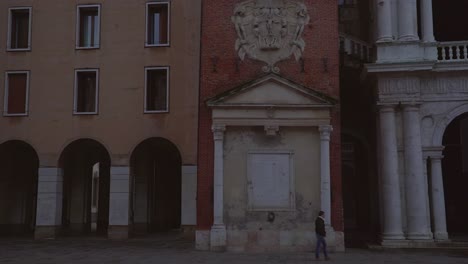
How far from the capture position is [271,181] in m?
19.5

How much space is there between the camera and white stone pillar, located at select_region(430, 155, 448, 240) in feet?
68.2

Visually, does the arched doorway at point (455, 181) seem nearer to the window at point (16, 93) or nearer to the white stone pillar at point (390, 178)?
the white stone pillar at point (390, 178)

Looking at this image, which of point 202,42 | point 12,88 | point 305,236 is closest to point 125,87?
point 12,88

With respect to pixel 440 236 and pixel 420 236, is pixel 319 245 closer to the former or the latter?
pixel 420 236

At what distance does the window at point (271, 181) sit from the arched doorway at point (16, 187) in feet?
49.8

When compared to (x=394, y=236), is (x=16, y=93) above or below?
above

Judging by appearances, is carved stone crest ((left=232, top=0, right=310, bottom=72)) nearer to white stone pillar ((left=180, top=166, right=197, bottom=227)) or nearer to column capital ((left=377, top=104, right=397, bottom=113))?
column capital ((left=377, top=104, right=397, bottom=113))

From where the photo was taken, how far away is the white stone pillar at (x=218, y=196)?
62.7 feet

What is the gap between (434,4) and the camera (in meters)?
27.0

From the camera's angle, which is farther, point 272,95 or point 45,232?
point 45,232

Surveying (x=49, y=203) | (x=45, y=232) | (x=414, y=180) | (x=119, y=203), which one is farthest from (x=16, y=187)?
(x=414, y=180)

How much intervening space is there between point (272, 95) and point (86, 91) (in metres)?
12.7

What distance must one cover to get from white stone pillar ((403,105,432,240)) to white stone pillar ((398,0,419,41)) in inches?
112

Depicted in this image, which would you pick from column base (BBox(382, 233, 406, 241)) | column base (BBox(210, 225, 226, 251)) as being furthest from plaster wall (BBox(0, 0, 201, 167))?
column base (BBox(382, 233, 406, 241))
